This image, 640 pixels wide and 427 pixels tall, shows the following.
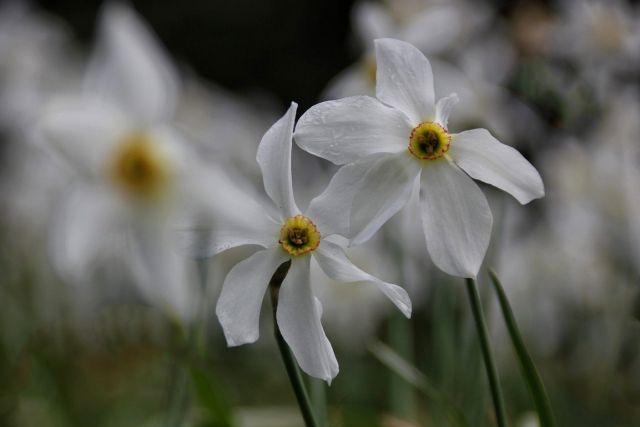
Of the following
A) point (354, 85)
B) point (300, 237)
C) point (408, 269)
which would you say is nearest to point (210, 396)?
point (300, 237)

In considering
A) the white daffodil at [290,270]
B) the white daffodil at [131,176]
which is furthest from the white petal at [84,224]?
the white daffodil at [290,270]

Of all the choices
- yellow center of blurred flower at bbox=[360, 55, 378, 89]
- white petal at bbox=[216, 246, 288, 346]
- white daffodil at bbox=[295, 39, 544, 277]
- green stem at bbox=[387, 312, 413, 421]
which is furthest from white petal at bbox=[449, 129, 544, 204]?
green stem at bbox=[387, 312, 413, 421]

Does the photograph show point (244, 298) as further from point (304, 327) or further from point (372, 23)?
point (372, 23)

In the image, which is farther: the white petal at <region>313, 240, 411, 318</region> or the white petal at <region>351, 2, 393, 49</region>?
the white petal at <region>351, 2, 393, 49</region>

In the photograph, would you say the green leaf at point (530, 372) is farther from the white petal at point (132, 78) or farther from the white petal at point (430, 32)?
the white petal at point (430, 32)

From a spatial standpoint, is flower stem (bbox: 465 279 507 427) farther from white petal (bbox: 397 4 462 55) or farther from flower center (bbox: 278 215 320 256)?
white petal (bbox: 397 4 462 55)

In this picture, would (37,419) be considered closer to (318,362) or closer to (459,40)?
(459,40)

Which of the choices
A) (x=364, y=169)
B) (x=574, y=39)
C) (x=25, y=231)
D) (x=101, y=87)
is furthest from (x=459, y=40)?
(x=25, y=231)
